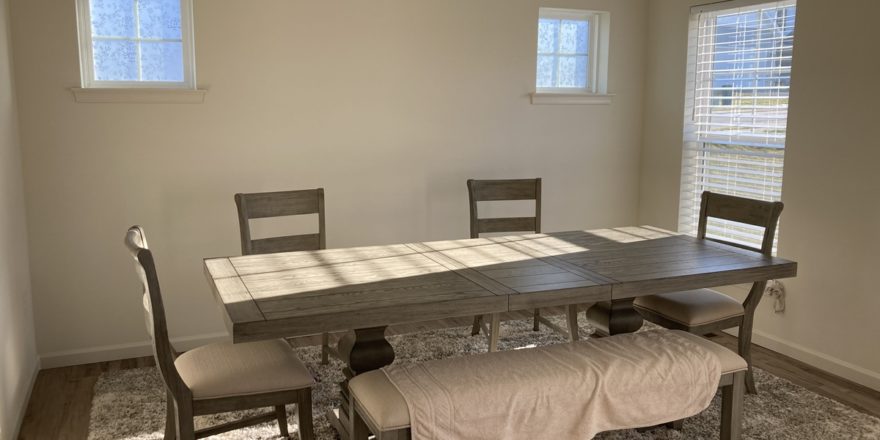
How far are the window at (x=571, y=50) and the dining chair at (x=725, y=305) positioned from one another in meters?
1.73

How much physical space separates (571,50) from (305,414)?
131 inches

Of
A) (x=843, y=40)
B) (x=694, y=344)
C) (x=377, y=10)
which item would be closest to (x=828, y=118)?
(x=843, y=40)

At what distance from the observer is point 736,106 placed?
14.3 ft

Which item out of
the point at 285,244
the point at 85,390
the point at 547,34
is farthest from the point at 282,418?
the point at 547,34

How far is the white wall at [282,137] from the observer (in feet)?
12.2

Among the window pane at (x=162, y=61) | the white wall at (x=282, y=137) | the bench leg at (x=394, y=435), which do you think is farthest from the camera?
the window pane at (x=162, y=61)

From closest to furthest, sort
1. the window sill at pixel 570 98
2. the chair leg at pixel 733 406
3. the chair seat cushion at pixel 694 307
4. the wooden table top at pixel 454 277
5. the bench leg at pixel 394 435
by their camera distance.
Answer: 1. the bench leg at pixel 394 435
2. the wooden table top at pixel 454 277
3. the chair leg at pixel 733 406
4. the chair seat cushion at pixel 694 307
5. the window sill at pixel 570 98

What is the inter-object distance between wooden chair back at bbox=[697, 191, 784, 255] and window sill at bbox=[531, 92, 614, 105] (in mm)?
1453

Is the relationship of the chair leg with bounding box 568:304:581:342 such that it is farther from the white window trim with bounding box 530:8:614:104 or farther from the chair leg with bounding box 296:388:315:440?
the chair leg with bounding box 296:388:315:440

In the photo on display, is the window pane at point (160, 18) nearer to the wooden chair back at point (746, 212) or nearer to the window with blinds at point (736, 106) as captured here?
the wooden chair back at point (746, 212)

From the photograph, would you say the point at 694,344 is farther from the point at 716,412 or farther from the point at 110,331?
the point at 110,331

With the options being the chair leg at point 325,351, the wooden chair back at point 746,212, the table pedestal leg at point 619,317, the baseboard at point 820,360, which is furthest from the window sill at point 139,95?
the baseboard at point 820,360

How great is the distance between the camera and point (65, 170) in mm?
3707

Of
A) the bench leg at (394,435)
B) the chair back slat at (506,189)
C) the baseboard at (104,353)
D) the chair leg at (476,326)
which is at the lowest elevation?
the baseboard at (104,353)
